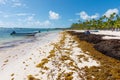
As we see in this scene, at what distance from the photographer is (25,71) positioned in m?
12.3

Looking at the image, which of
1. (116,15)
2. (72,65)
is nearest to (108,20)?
(116,15)

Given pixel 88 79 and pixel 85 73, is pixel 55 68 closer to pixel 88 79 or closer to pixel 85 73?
pixel 85 73

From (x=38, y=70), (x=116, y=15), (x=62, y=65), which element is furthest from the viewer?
(x=116, y=15)

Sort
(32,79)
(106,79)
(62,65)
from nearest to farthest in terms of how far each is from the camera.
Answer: (106,79) < (32,79) < (62,65)

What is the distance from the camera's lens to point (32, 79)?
33.8 feet

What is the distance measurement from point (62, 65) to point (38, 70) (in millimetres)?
2138

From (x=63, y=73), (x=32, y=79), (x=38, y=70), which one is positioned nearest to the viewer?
(x=32, y=79)

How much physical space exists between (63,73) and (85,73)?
1560 mm

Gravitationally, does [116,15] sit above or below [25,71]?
above

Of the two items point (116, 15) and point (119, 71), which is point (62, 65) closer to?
point (119, 71)

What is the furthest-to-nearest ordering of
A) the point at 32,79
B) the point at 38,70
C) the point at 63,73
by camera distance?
the point at 38,70 → the point at 63,73 → the point at 32,79

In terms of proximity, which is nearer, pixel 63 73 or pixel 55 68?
pixel 63 73

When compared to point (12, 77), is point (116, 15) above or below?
above

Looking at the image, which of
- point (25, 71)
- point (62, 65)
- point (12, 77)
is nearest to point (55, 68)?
point (62, 65)
